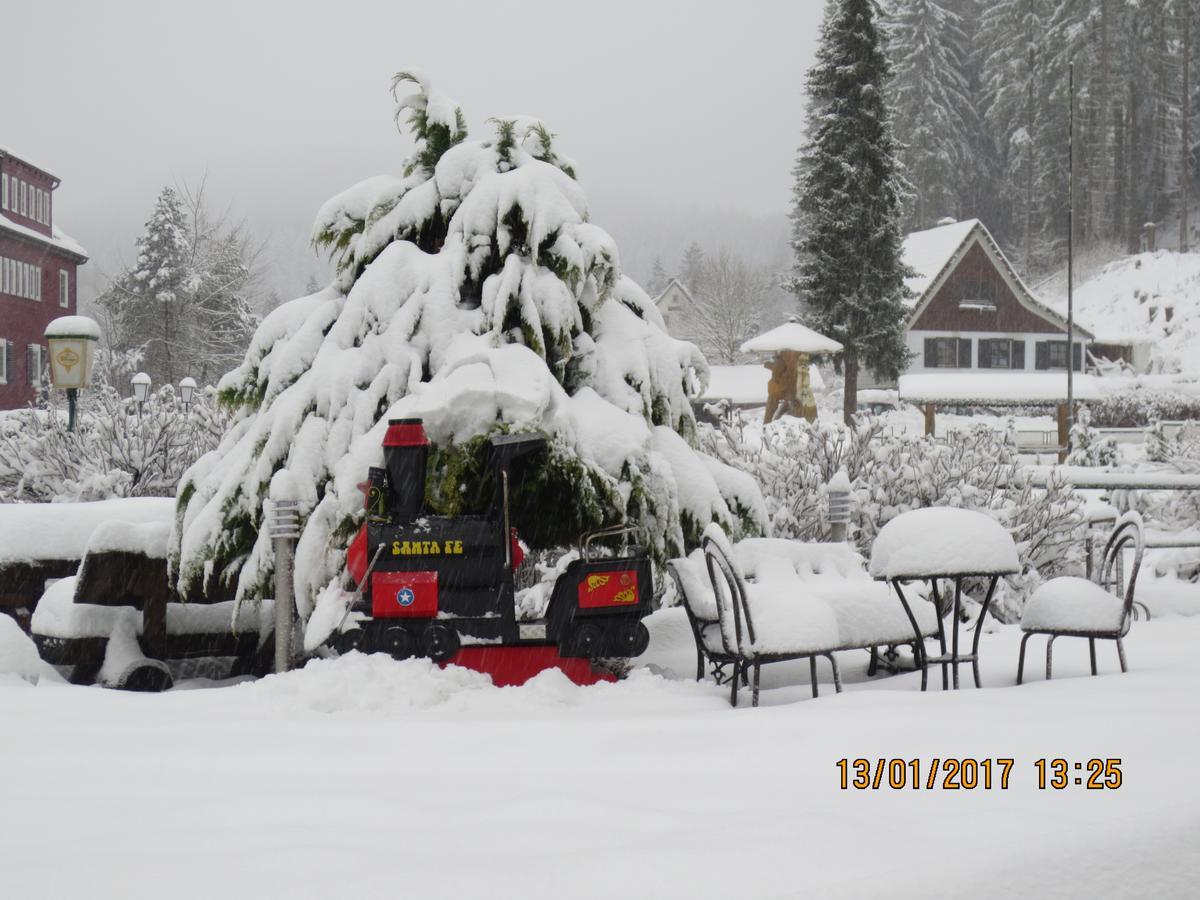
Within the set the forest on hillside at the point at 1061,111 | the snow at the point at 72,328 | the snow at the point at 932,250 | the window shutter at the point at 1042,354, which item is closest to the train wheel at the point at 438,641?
the snow at the point at 72,328

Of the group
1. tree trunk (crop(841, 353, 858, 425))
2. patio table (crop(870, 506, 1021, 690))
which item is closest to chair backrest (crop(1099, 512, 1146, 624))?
patio table (crop(870, 506, 1021, 690))

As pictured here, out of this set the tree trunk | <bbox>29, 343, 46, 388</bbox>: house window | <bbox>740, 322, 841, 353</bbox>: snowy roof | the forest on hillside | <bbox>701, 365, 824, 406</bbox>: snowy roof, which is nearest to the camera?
<bbox>740, 322, 841, 353</bbox>: snowy roof

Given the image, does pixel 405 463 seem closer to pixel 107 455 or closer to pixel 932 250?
pixel 107 455

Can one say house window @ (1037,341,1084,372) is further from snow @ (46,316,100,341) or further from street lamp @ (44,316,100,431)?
street lamp @ (44,316,100,431)

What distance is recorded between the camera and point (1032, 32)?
6009 centimetres

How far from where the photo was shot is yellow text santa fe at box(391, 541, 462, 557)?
5.25 meters

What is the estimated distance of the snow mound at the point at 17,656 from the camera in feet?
19.0

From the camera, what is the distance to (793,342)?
2920 centimetres

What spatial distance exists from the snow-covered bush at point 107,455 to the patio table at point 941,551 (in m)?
7.16

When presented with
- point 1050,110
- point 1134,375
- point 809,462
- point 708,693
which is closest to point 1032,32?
point 1050,110

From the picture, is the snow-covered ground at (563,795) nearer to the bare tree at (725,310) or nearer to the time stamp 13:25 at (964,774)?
the time stamp 13:25 at (964,774)

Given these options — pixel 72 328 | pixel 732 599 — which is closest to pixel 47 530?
pixel 732 599

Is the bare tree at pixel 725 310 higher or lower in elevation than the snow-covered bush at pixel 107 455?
higher

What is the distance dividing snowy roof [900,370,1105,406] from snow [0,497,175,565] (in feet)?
109
